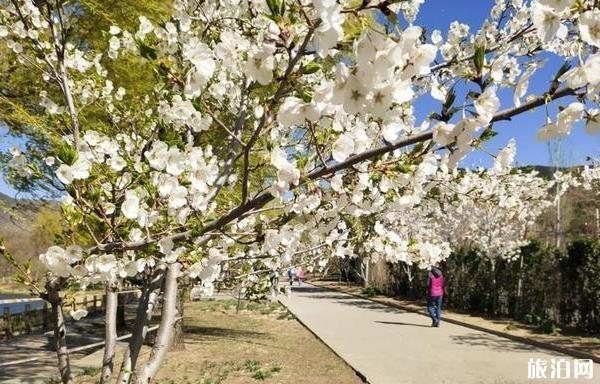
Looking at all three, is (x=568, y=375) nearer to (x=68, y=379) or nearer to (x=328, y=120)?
(x=68, y=379)

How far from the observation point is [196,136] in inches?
181

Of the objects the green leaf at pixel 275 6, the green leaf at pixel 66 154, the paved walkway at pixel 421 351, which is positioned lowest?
the paved walkway at pixel 421 351

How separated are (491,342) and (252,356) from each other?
5.59 meters

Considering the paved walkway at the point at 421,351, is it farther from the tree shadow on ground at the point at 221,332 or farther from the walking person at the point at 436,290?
the tree shadow on ground at the point at 221,332

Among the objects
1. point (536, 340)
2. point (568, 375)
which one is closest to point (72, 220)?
point (568, 375)

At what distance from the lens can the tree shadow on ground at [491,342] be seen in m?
10.9

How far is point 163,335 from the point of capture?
3584mm

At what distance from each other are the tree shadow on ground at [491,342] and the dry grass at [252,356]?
3.42 m

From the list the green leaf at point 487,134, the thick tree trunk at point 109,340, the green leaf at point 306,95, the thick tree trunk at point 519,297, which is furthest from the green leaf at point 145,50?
the thick tree trunk at point 519,297

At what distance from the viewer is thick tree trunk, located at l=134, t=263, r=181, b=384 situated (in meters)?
3.46

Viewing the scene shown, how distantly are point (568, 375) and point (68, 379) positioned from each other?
7.91 m

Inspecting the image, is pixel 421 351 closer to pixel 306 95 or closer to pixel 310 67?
A: pixel 306 95

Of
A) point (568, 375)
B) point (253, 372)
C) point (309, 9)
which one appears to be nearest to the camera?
point (309, 9)

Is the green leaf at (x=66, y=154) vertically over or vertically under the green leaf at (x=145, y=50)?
under
